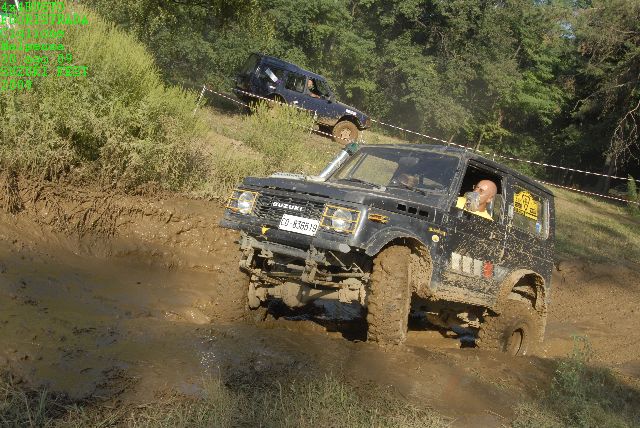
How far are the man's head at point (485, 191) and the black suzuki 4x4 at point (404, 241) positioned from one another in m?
0.07

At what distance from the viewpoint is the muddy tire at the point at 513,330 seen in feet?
23.8

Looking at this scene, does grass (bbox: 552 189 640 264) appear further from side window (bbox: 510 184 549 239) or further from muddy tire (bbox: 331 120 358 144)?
muddy tire (bbox: 331 120 358 144)

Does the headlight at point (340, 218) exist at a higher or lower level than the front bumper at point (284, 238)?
higher

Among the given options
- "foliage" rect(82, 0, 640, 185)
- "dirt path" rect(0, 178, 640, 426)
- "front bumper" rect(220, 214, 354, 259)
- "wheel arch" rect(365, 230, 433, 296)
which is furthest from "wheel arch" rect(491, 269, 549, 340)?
"foliage" rect(82, 0, 640, 185)

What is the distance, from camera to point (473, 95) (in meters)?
40.5

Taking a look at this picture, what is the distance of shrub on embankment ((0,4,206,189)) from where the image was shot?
8.44m

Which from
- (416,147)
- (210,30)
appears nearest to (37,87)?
(416,147)

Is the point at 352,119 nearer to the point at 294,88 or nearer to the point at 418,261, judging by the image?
the point at 294,88

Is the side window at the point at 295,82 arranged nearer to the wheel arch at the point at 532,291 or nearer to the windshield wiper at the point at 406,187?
the wheel arch at the point at 532,291

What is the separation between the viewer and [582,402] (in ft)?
18.7

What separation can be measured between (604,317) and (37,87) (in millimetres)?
9299

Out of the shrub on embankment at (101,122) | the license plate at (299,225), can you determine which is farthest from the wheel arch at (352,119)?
the license plate at (299,225)

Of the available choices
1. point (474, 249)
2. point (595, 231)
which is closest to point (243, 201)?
point (474, 249)

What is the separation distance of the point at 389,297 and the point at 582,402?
1928 mm
